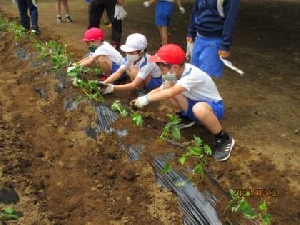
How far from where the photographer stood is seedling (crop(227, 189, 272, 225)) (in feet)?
9.02

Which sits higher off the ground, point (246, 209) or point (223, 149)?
point (246, 209)

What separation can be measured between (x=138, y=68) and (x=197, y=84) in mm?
1154

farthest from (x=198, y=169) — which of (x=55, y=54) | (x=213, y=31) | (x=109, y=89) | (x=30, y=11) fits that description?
(x=30, y=11)

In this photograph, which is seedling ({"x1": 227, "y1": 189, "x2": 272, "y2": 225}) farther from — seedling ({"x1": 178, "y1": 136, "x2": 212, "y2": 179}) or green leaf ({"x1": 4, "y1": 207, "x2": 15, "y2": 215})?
green leaf ({"x1": 4, "y1": 207, "x2": 15, "y2": 215})

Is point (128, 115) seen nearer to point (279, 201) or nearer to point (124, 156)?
point (124, 156)

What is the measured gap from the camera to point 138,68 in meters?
4.71

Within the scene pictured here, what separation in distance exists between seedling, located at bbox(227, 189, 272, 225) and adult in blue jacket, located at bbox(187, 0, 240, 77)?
5.23 feet

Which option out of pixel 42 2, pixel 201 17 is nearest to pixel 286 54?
pixel 201 17

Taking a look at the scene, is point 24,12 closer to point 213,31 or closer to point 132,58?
point 132,58

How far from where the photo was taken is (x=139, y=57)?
4590 millimetres

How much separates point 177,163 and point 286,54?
498 centimetres

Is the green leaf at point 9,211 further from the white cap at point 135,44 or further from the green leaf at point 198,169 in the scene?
the white cap at point 135,44

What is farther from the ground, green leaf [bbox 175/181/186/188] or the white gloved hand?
the white gloved hand
